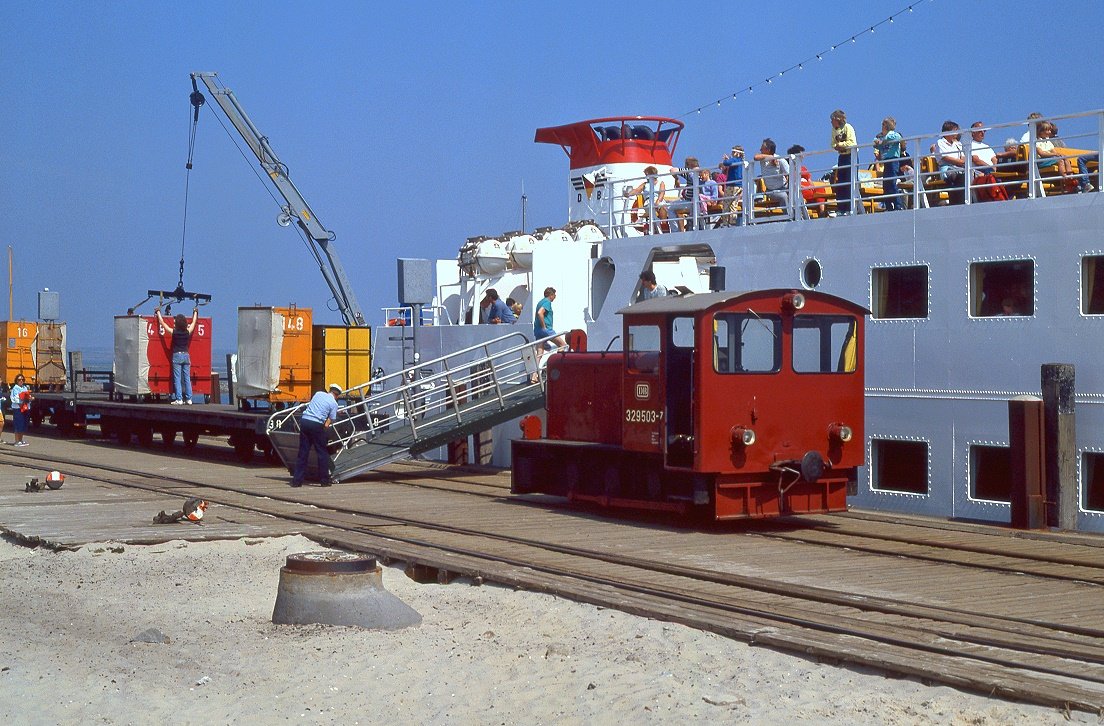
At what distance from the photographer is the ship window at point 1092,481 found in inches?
557

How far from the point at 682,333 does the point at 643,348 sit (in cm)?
74

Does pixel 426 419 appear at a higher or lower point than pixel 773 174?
lower

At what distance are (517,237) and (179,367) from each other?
752 cm

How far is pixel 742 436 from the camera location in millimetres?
13586

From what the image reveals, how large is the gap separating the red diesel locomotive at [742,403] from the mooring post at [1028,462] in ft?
5.36

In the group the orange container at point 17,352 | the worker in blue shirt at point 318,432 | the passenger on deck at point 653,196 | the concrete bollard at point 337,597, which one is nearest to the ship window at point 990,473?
the passenger on deck at point 653,196

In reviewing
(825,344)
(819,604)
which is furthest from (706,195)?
(819,604)

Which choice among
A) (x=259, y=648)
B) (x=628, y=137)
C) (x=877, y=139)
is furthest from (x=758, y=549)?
(x=628, y=137)

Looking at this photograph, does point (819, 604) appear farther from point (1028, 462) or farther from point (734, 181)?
point (734, 181)

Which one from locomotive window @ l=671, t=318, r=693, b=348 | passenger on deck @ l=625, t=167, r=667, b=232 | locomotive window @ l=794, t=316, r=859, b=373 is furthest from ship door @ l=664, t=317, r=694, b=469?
passenger on deck @ l=625, t=167, r=667, b=232

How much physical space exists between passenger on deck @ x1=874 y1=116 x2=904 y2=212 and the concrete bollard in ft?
32.5

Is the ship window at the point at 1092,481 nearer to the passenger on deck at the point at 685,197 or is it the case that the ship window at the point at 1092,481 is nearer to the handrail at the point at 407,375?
the passenger on deck at the point at 685,197

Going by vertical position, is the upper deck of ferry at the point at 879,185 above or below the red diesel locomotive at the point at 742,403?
above

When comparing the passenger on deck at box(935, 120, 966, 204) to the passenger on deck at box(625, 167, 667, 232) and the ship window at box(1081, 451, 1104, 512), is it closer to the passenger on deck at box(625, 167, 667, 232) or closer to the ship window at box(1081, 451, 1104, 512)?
the ship window at box(1081, 451, 1104, 512)
